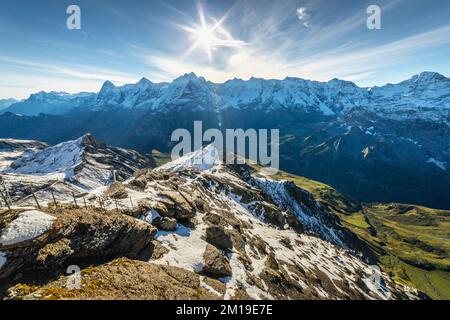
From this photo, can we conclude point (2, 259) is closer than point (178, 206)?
Yes

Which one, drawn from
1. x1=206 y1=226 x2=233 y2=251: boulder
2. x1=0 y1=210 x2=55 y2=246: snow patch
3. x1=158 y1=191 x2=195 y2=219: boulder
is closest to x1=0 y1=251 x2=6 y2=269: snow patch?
x1=0 y1=210 x2=55 y2=246: snow patch

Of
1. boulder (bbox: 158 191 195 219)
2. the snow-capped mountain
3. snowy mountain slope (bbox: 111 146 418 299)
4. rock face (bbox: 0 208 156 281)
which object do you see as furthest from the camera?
boulder (bbox: 158 191 195 219)

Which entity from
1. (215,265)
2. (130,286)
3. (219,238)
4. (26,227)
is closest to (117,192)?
(219,238)

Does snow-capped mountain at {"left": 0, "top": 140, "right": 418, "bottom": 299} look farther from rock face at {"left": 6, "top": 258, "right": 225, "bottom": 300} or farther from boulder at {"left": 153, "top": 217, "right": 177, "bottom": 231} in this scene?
rock face at {"left": 6, "top": 258, "right": 225, "bottom": 300}

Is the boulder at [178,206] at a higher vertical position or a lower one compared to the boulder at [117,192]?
lower

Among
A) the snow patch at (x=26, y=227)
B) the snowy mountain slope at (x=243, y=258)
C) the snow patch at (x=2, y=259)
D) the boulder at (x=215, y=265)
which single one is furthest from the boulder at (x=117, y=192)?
the snow patch at (x=2, y=259)

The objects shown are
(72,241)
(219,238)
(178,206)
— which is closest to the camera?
(72,241)

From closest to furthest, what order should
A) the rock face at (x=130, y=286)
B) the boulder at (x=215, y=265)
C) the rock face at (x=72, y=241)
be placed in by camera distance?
the rock face at (x=130, y=286) < the rock face at (x=72, y=241) < the boulder at (x=215, y=265)

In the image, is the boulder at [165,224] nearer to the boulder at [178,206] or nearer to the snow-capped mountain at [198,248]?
the snow-capped mountain at [198,248]

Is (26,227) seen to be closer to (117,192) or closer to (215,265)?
(215,265)
